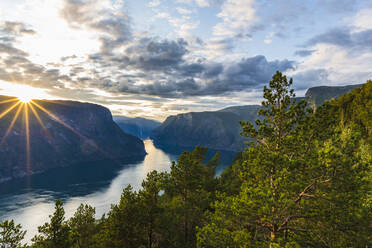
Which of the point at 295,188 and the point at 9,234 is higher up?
the point at 295,188

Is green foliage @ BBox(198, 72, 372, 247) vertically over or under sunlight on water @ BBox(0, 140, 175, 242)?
over

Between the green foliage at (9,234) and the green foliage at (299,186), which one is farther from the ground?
the green foliage at (299,186)

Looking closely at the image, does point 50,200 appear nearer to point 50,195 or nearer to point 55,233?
point 50,195

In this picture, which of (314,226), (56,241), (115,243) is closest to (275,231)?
(314,226)

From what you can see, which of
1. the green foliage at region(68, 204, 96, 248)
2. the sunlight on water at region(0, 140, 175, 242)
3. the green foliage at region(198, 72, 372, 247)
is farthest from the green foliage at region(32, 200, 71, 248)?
the sunlight on water at region(0, 140, 175, 242)

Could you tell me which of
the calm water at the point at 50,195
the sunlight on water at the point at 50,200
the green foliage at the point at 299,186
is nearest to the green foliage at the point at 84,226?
the green foliage at the point at 299,186

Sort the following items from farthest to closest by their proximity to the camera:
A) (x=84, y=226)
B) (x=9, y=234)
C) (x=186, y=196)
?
(x=84, y=226), (x=186, y=196), (x=9, y=234)

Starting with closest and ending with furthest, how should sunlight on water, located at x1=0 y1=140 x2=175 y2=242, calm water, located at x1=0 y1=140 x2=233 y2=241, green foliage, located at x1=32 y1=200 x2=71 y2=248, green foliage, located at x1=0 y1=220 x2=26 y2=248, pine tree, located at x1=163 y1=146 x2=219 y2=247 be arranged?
green foliage, located at x1=0 y1=220 x2=26 y2=248, green foliage, located at x1=32 y1=200 x2=71 y2=248, pine tree, located at x1=163 y1=146 x2=219 y2=247, sunlight on water, located at x1=0 y1=140 x2=175 y2=242, calm water, located at x1=0 y1=140 x2=233 y2=241

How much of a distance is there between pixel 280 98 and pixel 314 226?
29.4 feet

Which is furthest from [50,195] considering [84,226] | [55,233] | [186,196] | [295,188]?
[295,188]

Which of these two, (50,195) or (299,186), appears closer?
(299,186)

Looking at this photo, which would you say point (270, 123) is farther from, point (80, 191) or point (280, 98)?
point (80, 191)

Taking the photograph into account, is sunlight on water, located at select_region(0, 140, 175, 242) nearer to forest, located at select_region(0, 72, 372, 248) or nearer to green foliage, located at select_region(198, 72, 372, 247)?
forest, located at select_region(0, 72, 372, 248)

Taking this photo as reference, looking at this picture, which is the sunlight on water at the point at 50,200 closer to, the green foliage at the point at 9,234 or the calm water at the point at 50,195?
the calm water at the point at 50,195
